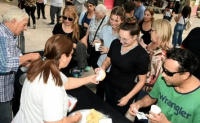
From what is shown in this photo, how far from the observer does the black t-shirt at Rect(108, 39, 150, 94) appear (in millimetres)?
2484

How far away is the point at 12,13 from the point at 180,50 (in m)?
1.93

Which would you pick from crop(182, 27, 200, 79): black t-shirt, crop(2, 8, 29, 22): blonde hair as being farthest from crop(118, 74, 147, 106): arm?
crop(2, 8, 29, 22): blonde hair

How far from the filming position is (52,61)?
1579 mm

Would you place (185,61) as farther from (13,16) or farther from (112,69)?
(13,16)

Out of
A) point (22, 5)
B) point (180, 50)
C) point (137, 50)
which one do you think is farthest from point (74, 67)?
point (22, 5)

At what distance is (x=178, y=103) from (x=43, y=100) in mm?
1191

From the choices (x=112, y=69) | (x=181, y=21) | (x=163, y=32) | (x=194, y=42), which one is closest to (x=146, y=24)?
(x=194, y=42)

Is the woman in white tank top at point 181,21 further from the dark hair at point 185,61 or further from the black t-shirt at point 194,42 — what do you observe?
the dark hair at point 185,61

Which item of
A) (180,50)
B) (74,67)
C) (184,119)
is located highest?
(180,50)

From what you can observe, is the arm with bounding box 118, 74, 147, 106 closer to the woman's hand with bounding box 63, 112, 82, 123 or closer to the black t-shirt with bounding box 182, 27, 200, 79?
the woman's hand with bounding box 63, 112, 82, 123

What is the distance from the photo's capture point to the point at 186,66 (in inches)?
69.9

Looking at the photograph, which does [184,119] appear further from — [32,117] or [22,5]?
[22,5]

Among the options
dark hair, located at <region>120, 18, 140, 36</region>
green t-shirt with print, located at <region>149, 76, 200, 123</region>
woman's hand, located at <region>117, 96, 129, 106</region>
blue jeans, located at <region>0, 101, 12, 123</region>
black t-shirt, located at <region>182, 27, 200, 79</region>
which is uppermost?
dark hair, located at <region>120, 18, 140, 36</region>

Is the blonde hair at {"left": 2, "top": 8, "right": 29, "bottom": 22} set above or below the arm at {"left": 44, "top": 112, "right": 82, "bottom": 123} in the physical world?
above
